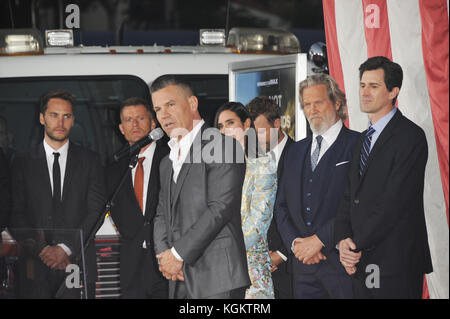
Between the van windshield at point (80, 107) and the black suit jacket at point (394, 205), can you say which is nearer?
the black suit jacket at point (394, 205)

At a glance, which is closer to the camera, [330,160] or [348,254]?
[348,254]

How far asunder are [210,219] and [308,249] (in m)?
0.66

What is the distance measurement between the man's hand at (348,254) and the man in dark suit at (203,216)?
552mm

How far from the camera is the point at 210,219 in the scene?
406 centimetres

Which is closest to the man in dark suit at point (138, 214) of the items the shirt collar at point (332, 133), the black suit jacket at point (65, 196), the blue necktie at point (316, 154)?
the black suit jacket at point (65, 196)

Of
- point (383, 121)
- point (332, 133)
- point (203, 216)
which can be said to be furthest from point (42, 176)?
point (383, 121)

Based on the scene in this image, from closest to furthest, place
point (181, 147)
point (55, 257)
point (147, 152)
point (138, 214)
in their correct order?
1. point (55, 257)
2. point (181, 147)
3. point (138, 214)
4. point (147, 152)

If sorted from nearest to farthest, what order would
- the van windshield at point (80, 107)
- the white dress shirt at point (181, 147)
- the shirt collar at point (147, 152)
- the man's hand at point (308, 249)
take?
the white dress shirt at point (181, 147) → the man's hand at point (308, 249) → the shirt collar at point (147, 152) → the van windshield at point (80, 107)

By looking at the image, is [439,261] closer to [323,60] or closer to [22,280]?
[323,60]

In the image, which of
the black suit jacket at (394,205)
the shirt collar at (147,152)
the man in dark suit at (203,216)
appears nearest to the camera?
the black suit jacket at (394,205)

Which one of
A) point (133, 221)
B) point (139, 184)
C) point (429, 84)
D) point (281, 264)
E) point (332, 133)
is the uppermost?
point (429, 84)

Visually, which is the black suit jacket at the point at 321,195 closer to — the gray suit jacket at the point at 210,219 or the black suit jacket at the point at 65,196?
the gray suit jacket at the point at 210,219

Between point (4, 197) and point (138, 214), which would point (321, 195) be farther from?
point (4, 197)

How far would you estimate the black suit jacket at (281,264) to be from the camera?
189 inches
